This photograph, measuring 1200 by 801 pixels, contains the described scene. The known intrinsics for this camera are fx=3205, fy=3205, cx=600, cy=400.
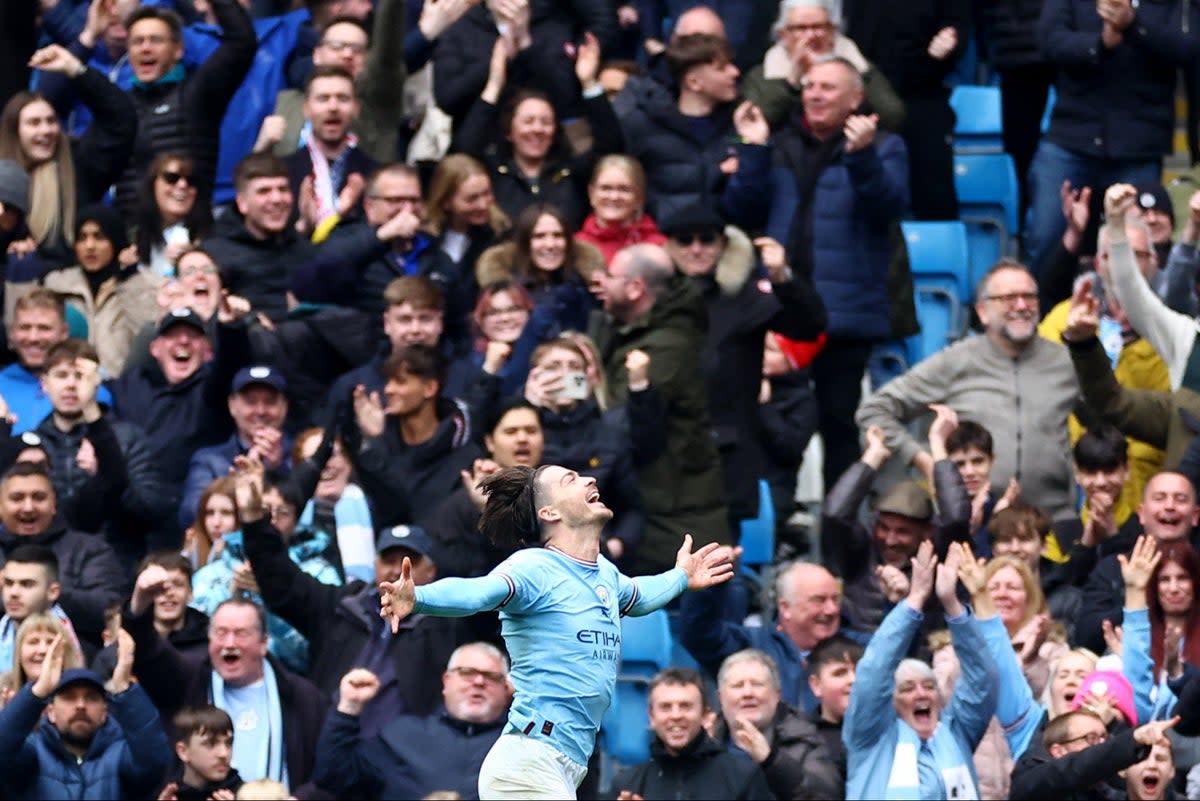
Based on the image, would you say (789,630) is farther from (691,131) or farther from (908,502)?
(691,131)

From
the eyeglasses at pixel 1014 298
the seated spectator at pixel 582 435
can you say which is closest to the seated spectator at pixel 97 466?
the seated spectator at pixel 582 435

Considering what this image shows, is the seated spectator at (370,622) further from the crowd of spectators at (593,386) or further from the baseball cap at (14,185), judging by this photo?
the baseball cap at (14,185)

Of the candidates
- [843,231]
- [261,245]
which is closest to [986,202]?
[843,231]

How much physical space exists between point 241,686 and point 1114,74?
19.9ft

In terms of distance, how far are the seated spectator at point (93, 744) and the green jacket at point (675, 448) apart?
2.59 meters

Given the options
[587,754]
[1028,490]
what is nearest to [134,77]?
[1028,490]

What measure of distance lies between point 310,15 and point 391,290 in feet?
11.9

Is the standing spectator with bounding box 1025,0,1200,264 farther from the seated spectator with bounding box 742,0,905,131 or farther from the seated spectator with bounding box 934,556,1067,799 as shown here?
the seated spectator with bounding box 934,556,1067,799

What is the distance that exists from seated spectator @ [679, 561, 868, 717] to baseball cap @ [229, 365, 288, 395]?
2239 mm

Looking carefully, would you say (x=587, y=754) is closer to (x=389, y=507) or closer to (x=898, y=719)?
(x=898, y=719)

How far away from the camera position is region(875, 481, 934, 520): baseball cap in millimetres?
14211

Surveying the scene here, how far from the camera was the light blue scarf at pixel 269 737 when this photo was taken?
13383mm

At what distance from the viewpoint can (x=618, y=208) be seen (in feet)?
51.2

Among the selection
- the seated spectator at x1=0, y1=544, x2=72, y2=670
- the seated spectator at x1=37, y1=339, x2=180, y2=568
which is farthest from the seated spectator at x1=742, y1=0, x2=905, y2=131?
the seated spectator at x1=0, y1=544, x2=72, y2=670
